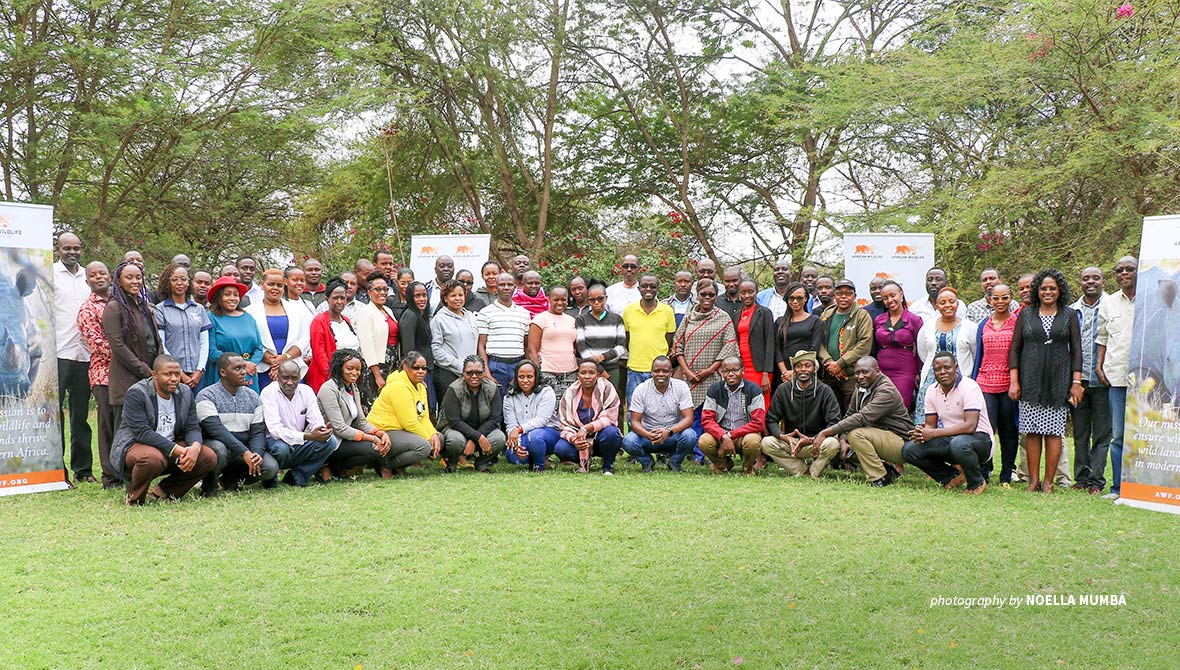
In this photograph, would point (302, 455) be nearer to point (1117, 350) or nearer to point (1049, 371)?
point (1049, 371)

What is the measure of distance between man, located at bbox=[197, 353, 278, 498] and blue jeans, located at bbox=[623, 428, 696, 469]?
128 inches

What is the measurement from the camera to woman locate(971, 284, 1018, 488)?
8469mm

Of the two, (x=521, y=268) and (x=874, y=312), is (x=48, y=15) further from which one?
(x=874, y=312)

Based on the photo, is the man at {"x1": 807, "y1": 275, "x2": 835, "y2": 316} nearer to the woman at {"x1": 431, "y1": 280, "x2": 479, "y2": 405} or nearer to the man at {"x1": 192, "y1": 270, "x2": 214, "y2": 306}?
the woman at {"x1": 431, "y1": 280, "x2": 479, "y2": 405}

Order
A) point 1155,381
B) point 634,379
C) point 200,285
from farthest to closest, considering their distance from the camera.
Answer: point 634,379 < point 200,285 < point 1155,381

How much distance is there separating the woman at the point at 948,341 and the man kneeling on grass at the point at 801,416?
0.76 meters

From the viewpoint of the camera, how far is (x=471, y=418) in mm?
9133

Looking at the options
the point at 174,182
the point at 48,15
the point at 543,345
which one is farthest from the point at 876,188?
the point at 48,15

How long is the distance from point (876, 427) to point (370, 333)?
476cm

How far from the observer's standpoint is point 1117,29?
1136 cm

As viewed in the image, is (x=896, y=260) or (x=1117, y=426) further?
(x=896, y=260)

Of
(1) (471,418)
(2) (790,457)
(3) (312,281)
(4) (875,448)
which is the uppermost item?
(3) (312,281)

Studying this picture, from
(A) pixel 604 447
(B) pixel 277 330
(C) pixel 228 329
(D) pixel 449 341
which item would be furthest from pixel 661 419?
(C) pixel 228 329

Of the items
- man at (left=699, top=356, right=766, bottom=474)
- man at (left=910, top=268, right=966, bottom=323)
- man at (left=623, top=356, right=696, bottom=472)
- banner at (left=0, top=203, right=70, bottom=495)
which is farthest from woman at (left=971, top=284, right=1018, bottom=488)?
banner at (left=0, top=203, right=70, bottom=495)
